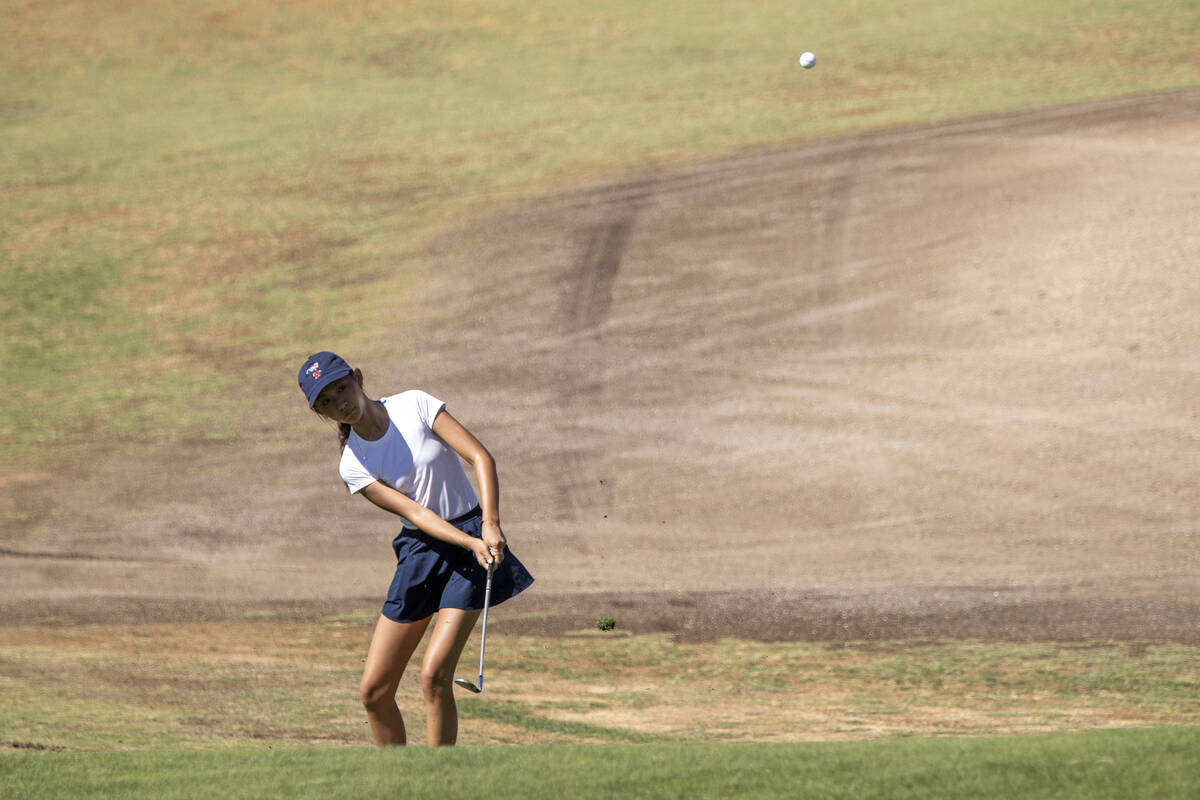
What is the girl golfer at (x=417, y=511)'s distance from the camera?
20.5 ft

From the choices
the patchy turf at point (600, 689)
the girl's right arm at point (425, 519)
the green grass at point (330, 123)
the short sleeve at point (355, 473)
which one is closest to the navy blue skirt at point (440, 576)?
the girl's right arm at point (425, 519)

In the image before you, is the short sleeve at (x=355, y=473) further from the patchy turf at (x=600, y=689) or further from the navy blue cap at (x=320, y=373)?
the patchy turf at (x=600, y=689)

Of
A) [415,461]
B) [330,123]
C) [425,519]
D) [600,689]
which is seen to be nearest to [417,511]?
[425,519]

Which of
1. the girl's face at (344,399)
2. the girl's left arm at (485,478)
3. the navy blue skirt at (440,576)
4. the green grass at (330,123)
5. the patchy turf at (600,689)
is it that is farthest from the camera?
the green grass at (330,123)

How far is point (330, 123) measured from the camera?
26.7 meters

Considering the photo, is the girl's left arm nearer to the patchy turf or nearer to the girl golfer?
the girl golfer

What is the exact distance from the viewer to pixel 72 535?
1427 centimetres

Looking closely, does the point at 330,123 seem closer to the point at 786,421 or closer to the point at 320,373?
the point at 786,421

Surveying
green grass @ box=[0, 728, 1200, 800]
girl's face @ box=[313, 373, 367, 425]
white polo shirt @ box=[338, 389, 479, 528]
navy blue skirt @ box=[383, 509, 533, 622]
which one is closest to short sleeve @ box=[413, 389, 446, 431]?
white polo shirt @ box=[338, 389, 479, 528]

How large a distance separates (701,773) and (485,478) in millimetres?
1642

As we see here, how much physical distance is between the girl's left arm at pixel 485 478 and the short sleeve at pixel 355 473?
0.38 metres

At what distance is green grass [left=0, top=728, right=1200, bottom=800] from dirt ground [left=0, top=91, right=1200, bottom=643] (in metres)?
5.46

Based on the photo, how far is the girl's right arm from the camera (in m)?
6.12

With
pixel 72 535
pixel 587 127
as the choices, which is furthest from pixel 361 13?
pixel 72 535
